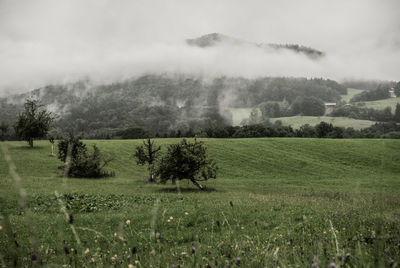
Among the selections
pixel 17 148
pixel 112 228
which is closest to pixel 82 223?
pixel 112 228

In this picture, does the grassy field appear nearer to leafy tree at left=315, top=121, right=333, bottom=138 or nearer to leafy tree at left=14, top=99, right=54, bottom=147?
leafy tree at left=14, top=99, right=54, bottom=147

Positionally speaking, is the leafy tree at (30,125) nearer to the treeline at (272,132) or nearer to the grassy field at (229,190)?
the grassy field at (229,190)

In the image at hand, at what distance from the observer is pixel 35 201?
22.5 metres

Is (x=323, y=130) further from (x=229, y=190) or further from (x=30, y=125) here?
(x=30, y=125)

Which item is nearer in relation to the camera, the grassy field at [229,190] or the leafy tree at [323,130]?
the grassy field at [229,190]

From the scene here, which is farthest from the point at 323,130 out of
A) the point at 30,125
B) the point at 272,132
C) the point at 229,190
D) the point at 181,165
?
the point at 30,125

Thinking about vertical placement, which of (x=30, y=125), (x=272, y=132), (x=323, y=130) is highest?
(x=30, y=125)

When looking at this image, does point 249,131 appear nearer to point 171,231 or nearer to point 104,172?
point 104,172

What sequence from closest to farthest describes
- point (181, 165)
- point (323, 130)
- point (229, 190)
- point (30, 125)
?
point (181, 165)
point (229, 190)
point (30, 125)
point (323, 130)

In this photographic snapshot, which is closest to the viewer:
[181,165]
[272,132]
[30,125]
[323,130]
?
[181,165]

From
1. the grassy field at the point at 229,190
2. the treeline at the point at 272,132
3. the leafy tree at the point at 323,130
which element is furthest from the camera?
the leafy tree at the point at 323,130

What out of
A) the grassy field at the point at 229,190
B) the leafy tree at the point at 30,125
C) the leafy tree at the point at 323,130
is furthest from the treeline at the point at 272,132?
the leafy tree at the point at 30,125

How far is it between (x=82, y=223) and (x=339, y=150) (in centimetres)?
7323

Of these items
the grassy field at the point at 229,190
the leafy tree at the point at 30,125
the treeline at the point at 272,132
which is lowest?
the grassy field at the point at 229,190
